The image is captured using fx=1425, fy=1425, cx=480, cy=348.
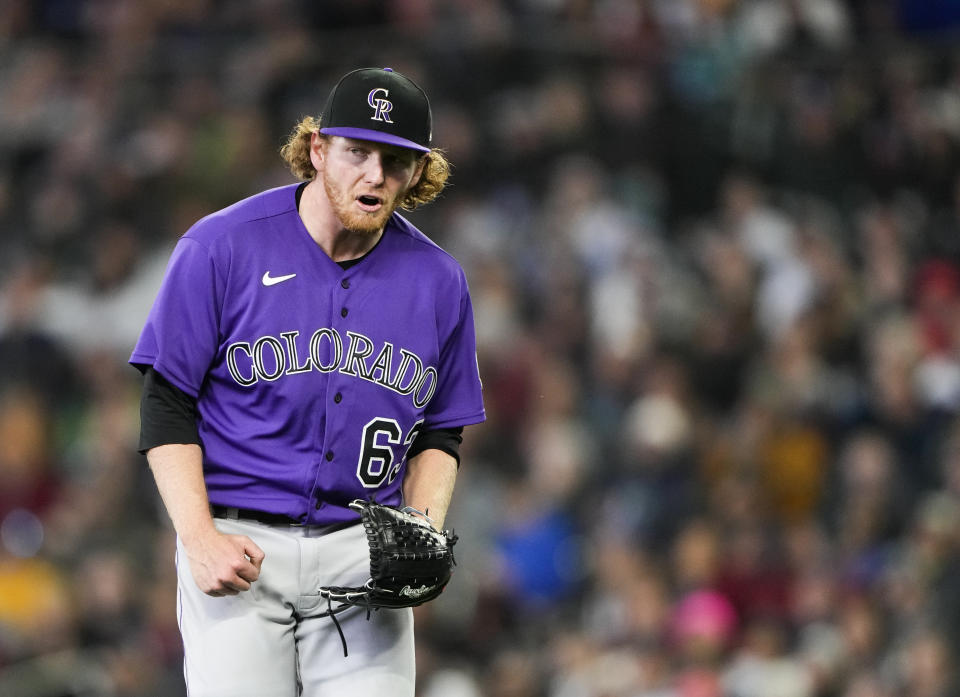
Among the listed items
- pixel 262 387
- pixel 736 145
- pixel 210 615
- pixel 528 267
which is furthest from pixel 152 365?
pixel 736 145

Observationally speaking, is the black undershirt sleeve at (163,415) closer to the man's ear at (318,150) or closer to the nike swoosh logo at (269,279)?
the nike swoosh logo at (269,279)

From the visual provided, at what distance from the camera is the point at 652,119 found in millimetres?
10016

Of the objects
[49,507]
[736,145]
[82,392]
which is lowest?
[49,507]

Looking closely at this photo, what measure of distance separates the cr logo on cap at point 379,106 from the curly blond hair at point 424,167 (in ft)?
1.02

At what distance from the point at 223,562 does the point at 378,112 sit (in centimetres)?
114

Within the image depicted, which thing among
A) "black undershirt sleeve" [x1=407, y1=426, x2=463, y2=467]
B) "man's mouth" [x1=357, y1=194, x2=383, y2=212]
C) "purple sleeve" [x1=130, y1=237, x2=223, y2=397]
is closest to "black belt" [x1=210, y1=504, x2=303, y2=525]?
"purple sleeve" [x1=130, y1=237, x2=223, y2=397]

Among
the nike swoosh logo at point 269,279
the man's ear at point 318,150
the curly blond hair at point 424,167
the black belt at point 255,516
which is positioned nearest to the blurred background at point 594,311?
the black belt at point 255,516

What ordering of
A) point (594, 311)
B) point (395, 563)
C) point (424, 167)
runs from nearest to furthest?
point (395, 563), point (424, 167), point (594, 311)

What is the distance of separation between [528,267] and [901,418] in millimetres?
2793

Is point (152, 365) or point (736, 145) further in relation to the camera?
point (736, 145)

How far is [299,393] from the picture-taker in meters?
3.54

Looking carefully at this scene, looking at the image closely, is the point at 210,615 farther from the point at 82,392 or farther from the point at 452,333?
the point at 82,392

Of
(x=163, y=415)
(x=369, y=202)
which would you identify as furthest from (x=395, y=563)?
(x=369, y=202)

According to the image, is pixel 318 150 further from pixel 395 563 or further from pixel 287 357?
pixel 395 563
